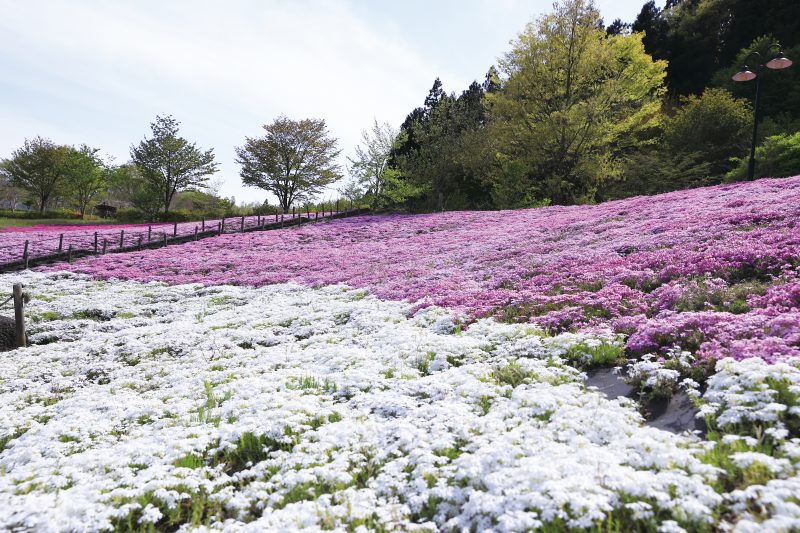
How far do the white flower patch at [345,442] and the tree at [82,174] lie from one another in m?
76.8

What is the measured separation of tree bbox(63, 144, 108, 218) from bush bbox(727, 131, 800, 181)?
86914 mm

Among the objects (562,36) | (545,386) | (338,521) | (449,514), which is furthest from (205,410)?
(562,36)

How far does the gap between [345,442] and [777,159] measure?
35697mm

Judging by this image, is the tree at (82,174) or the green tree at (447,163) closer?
the green tree at (447,163)

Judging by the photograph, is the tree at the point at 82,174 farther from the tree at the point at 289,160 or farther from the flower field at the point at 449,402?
the flower field at the point at 449,402

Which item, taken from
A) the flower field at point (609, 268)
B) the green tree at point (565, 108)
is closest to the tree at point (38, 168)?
the flower field at point (609, 268)

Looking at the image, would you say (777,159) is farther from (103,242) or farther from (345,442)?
(103,242)

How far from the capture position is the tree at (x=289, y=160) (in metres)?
69.8

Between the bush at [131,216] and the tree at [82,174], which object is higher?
the tree at [82,174]

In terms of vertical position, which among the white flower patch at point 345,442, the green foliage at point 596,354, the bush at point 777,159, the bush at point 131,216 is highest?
the bush at point 777,159

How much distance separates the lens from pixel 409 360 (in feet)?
31.2

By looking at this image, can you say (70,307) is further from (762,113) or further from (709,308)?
(762,113)

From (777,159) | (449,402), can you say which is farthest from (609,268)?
(777,159)

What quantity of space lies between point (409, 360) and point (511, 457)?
14.5 ft
